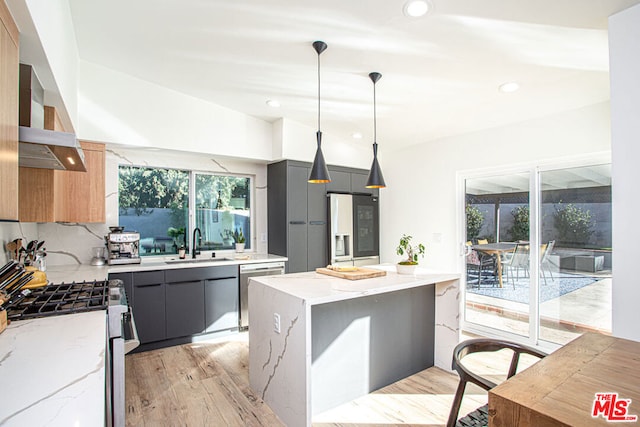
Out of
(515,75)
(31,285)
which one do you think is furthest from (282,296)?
(515,75)

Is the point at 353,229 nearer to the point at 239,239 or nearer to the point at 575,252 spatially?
the point at 239,239

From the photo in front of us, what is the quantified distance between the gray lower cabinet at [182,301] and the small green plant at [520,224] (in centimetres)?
321

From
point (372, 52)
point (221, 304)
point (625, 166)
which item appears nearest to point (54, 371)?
point (372, 52)

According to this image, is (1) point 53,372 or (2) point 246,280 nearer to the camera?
(1) point 53,372

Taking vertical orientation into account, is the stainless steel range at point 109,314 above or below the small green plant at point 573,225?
below

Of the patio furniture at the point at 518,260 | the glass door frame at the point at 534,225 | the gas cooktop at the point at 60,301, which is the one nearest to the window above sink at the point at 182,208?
the gas cooktop at the point at 60,301

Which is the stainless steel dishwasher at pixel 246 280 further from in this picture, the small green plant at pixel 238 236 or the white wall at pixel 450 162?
the white wall at pixel 450 162

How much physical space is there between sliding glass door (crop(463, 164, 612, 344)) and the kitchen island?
1229 millimetres

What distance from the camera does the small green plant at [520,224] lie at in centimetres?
362

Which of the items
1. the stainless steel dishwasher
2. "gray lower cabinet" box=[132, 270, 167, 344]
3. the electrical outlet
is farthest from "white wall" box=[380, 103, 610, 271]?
"gray lower cabinet" box=[132, 270, 167, 344]

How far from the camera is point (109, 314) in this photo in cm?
174

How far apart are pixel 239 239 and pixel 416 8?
3449 mm

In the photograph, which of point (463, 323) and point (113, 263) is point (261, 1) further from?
point (463, 323)

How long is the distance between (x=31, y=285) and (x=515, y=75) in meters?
3.87
